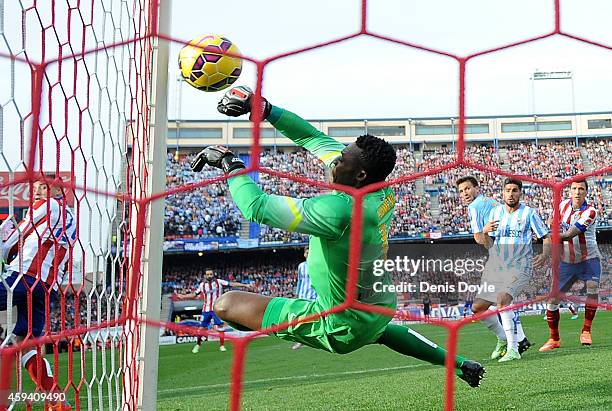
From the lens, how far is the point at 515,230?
514 cm

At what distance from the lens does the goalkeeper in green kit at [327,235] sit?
7.46 ft

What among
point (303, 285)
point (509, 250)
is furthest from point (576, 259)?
point (303, 285)

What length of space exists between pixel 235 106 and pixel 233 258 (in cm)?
1508

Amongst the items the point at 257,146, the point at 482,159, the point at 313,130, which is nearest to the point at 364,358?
the point at 313,130

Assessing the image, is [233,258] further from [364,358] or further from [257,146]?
[257,146]

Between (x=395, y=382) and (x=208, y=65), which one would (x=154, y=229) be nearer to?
(x=208, y=65)

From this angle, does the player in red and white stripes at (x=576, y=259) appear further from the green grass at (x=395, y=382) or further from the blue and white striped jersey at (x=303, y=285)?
the blue and white striped jersey at (x=303, y=285)

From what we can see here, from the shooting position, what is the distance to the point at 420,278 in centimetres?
1510

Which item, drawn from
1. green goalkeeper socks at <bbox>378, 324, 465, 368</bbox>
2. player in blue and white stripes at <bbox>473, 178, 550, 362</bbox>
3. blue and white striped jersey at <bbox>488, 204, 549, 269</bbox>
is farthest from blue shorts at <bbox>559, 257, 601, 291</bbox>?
green goalkeeper socks at <bbox>378, 324, 465, 368</bbox>

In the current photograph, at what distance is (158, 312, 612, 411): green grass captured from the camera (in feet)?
11.5

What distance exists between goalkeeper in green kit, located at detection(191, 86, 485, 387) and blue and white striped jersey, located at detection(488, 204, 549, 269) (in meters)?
2.63

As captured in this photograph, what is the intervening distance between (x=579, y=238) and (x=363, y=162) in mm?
3489

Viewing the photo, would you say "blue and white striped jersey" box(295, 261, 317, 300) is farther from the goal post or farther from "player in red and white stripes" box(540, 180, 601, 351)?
the goal post

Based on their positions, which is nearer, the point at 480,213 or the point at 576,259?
the point at 480,213
